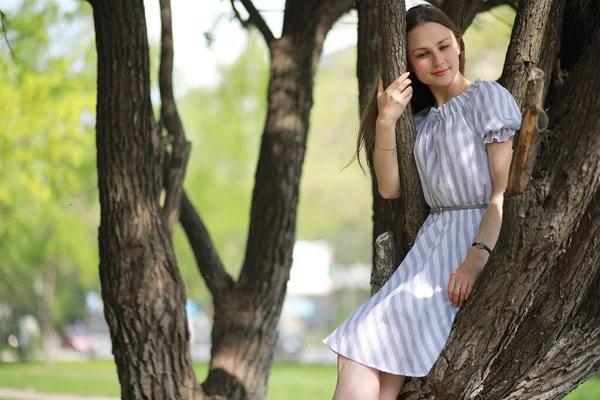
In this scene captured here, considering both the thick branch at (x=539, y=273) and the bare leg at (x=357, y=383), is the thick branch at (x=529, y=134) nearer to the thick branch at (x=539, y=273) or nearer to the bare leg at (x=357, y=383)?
the thick branch at (x=539, y=273)

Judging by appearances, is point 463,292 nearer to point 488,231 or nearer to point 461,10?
point 488,231

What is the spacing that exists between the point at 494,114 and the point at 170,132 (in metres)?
2.33

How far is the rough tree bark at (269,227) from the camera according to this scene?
456 cm

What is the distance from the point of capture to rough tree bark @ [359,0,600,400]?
2.15 m

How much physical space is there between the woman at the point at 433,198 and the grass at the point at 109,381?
6.84 m

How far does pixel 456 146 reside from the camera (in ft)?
8.52

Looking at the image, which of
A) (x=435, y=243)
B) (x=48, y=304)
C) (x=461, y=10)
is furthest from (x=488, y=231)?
(x=48, y=304)

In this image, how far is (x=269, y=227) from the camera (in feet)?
15.5

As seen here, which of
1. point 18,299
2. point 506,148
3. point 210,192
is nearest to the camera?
point 506,148

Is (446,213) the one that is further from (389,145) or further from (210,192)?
(210,192)

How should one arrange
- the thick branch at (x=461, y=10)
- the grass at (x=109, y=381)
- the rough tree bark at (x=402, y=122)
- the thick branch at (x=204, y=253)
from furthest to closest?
the grass at (x=109, y=381), the thick branch at (x=204, y=253), the thick branch at (x=461, y=10), the rough tree bark at (x=402, y=122)

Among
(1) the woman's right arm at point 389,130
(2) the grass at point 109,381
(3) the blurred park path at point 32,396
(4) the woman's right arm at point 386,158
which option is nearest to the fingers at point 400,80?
(1) the woman's right arm at point 389,130

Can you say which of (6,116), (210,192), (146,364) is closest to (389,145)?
(146,364)

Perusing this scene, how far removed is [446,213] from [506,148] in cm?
28
